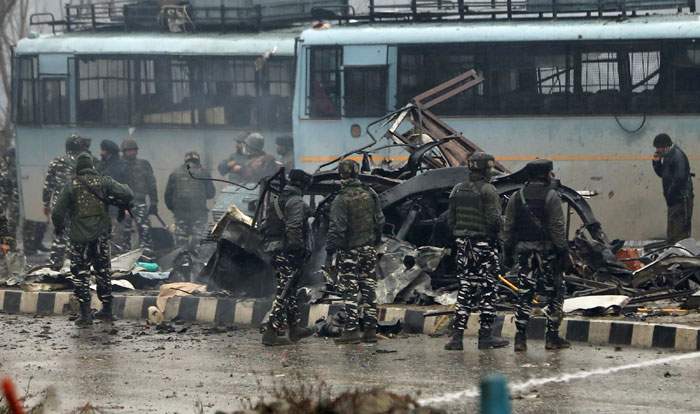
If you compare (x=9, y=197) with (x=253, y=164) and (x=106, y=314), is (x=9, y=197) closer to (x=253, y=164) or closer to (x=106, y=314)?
(x=253, y=164)

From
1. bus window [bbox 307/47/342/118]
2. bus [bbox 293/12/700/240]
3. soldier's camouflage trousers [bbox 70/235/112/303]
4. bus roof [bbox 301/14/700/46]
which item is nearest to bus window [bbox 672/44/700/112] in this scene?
bus [bbox 293/12/700/240]

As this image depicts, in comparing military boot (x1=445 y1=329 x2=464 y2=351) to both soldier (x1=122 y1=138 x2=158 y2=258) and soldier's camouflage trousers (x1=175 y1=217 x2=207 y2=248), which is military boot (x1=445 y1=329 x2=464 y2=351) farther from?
soldier (x1=122 y1=138 x2=158 y2=258)

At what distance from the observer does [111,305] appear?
15.0 metres

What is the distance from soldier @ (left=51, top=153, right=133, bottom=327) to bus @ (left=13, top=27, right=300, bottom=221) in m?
8.47

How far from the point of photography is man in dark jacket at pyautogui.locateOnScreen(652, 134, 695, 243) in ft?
60.5

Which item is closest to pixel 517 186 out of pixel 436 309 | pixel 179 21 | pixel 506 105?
pixel 436 309

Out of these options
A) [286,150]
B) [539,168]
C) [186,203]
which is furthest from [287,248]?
[286,150]

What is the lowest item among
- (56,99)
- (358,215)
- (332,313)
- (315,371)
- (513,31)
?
(315,371)

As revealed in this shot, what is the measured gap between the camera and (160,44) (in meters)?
23.8

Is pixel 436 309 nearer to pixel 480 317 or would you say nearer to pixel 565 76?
pixel 480 317

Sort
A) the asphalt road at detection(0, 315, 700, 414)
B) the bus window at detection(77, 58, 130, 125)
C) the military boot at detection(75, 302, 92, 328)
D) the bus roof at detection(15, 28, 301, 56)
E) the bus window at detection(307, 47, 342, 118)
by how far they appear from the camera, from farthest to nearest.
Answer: the bus window at detection(77, 58, 130, 125) < the bus roof at detection(15, 28, 301, 56) < the bus window at detection(307, 47, 342, 118) < the military boot at detection(75, 302, 92, 328) < the asphalt road at detection(0, 315, 700, 414)

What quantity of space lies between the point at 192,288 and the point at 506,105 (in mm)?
6221

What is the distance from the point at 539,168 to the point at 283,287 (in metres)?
2.61

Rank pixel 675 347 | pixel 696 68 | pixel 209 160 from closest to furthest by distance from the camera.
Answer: pixel 675 347
pixel 696 68
pixel 209 160
